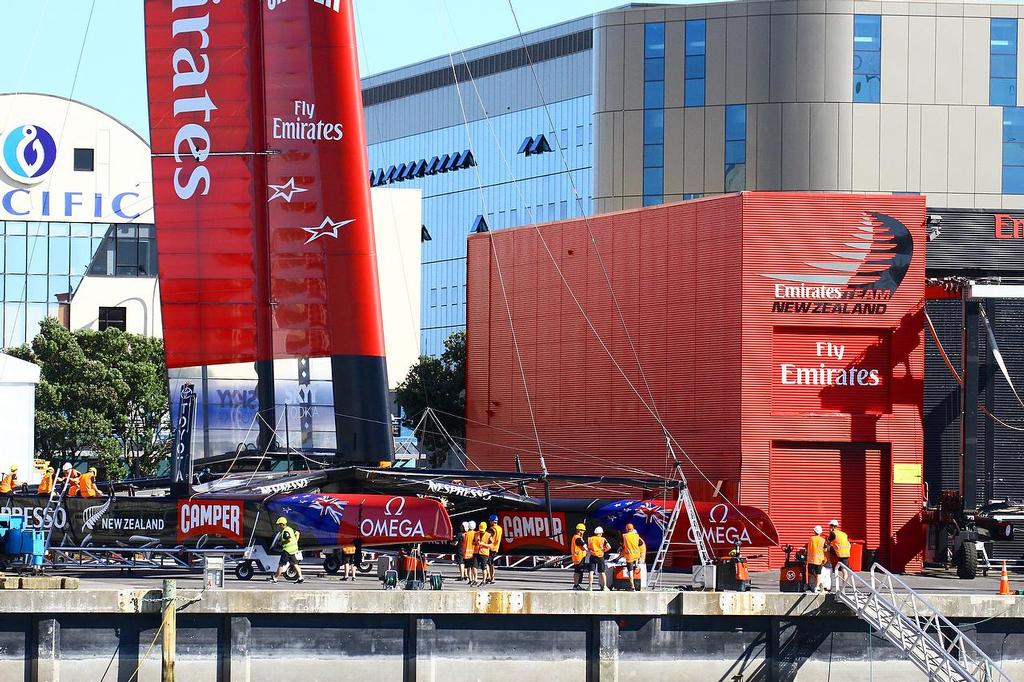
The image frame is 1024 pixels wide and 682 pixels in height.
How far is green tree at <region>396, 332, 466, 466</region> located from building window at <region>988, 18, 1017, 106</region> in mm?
21703

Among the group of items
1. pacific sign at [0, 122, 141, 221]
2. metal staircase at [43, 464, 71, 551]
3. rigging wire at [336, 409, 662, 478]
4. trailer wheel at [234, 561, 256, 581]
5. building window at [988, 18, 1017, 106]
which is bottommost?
trailer wheel at [234, 561, 256, 581]

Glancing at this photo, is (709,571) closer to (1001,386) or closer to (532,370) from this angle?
(1001,386)

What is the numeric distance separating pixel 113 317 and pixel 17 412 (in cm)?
1913

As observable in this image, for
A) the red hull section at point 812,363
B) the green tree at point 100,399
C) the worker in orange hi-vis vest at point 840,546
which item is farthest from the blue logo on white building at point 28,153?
the worker in orange hi-vis vest at point 840,546

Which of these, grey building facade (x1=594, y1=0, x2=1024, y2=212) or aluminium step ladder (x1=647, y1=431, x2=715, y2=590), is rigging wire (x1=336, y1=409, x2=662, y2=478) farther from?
grey building facade (x1=594, y1=0, x2=1024, y2=212)

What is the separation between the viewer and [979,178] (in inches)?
2542

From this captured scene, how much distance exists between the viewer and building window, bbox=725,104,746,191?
65.9 m

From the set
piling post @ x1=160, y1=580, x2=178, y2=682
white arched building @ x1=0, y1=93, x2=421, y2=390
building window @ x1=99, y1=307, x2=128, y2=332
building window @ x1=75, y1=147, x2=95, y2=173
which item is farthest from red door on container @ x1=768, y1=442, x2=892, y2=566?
building window @ x1=75, y1=147, x2=95, y2=173

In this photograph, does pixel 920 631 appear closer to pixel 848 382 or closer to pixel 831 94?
pixel 848 382

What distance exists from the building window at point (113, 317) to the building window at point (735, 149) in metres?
26.0

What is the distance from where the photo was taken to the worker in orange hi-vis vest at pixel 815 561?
92.5 ft

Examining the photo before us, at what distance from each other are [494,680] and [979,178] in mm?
42911

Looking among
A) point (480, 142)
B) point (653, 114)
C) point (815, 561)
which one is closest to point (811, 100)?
point (653, 114)

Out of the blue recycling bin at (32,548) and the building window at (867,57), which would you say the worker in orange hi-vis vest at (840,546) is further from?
the building window at (867,57)
